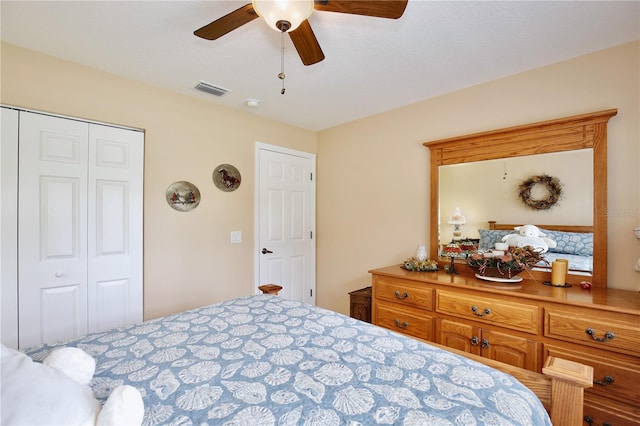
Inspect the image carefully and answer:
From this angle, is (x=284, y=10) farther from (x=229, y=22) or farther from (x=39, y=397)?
(x=39, y=397)

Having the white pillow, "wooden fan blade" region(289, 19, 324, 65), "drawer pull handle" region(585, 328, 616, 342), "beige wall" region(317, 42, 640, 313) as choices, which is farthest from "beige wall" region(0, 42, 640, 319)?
the white pillow

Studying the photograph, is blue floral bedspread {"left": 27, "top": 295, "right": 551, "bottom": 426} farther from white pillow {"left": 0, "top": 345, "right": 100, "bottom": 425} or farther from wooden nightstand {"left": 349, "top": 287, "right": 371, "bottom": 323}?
wooden nightstand {"left": 349, "top": 287, "right": 371, "bottom": 323}

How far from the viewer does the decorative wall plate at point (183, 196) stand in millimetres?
2663

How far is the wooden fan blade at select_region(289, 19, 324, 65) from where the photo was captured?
1.46 m

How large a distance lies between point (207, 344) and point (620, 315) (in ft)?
6.87

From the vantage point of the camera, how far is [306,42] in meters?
1.54

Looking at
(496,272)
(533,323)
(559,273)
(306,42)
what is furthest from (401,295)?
(306,42)

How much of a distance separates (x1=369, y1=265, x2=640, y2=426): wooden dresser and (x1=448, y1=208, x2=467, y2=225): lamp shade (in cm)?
47

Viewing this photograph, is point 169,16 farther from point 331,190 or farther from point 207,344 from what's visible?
point 331,190

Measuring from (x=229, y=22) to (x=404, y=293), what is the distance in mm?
2160

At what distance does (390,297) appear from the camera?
2447 millimetres

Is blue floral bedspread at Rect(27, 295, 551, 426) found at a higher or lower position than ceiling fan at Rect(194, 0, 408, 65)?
lower

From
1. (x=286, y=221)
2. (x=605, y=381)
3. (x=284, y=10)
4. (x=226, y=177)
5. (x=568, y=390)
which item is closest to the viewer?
(x=568, y=390)

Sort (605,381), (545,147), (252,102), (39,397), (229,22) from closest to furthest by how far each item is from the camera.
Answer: (39,397)
(229,22)
(605,381)
(545,147)
(252,102)
